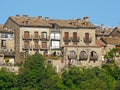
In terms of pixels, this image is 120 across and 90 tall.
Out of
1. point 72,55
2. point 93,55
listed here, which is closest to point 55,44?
point 72,55

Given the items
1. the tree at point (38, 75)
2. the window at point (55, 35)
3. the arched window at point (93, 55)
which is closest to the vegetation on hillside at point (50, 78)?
the tree at point (38, 75)

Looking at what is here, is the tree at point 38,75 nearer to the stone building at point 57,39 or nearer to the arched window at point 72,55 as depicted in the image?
the stone building at point 57,39

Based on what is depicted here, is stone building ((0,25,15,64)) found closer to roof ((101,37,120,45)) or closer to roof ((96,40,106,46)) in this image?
roof ((96,40,106,46))

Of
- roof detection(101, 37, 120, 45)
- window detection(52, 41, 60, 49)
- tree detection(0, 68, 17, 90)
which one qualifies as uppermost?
roof detection(101, 37, 120, 45)

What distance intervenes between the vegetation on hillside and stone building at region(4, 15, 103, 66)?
4.28m

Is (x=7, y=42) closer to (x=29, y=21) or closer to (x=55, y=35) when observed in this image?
(x=29, y=21)

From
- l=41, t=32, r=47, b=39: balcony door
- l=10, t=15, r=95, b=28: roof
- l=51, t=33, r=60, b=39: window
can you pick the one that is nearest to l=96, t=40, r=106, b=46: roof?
l=10, t=15, r=95, b=28: roof

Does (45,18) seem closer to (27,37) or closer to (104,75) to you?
(27,37)

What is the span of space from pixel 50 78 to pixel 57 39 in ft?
41.7

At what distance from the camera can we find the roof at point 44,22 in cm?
11088

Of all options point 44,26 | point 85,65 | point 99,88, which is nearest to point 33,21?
point 44,26

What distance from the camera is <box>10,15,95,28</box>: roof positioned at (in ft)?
364

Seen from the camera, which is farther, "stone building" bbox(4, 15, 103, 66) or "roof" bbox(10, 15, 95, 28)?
"roof" bbox(10, 15, 95, 28)

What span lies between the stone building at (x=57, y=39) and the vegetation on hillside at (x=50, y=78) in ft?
14.0
